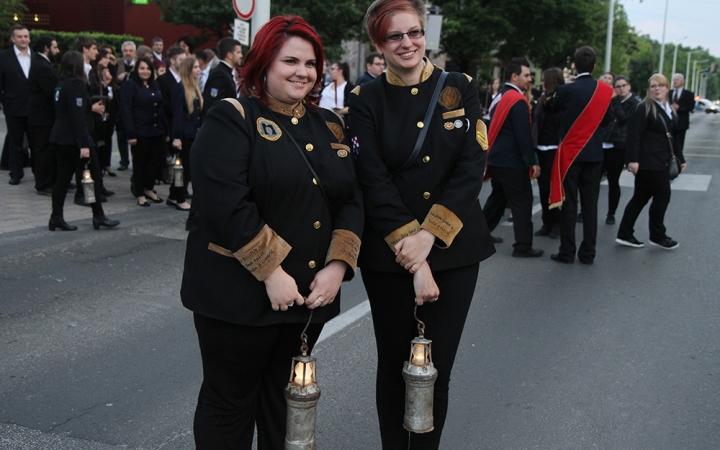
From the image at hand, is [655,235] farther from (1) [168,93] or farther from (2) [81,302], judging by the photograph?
(1) [168,93]

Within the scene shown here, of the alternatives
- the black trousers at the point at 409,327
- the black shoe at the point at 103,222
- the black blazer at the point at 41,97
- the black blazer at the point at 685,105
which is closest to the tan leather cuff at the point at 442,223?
the black trousers at the point at 409,327

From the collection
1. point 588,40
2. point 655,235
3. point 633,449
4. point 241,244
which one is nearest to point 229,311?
point 241,244

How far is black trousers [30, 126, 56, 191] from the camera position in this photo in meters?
9.90

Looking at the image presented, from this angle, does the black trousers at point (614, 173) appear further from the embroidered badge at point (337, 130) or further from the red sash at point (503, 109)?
the embroidered badge at point (337, 130)

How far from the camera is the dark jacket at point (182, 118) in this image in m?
9.67

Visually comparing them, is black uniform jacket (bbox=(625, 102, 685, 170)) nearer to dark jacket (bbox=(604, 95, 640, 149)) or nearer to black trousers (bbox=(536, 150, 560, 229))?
black trousers (bbox=(536, 150, 560, 229))

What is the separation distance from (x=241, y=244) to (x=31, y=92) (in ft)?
28.0

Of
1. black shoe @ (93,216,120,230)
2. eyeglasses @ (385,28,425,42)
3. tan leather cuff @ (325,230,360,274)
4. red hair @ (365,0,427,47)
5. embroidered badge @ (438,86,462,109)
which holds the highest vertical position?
red hair @ (365,0,427,47)

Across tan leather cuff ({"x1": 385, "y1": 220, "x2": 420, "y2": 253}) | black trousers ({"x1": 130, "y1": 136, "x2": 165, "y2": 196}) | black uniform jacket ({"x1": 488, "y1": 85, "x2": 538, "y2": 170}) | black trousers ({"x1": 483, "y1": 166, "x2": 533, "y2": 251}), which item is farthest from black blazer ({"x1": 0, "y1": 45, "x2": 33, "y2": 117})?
tan leather cuff ({"x1": 385, "y1": 220, "x2": 420, "y2": 253})

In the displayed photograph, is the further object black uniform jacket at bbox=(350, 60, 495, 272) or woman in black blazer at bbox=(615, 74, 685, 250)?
woman in black blazer at bbox=(615, 74, 685, 250)

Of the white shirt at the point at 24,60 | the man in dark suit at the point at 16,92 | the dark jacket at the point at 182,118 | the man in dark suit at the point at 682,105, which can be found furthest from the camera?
the man in dark suit at the point at 682,105

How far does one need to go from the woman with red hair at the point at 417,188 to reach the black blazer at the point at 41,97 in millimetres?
7844

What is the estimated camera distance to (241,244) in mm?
2402

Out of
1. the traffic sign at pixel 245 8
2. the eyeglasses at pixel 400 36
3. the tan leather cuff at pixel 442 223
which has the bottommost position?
the tan leather cuff at pixel 442 223
